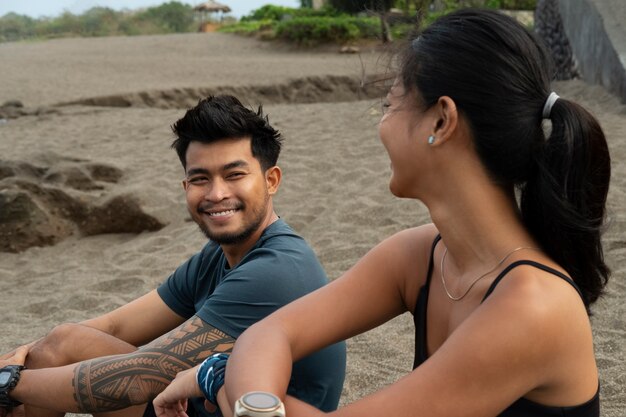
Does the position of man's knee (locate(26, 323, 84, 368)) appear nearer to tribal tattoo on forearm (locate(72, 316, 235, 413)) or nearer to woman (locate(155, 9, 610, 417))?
tribal tattoo on forearm (locate(72, 316, 235, 413))

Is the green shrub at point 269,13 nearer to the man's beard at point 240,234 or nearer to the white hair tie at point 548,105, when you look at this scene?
the man's beard at point 240,234

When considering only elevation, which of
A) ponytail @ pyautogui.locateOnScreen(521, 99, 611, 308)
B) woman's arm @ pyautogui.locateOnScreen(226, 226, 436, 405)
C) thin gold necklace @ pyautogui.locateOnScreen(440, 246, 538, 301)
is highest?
ponytail @ pyautogui.locateOnScreen(521, 99, 611, 308)

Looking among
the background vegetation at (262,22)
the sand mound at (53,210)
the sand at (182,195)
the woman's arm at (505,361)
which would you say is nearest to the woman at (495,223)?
the woman's arm at (505,361)

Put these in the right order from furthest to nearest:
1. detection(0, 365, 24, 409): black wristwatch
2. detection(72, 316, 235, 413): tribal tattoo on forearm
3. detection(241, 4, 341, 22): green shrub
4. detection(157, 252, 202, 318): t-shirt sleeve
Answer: detection(241, 4, 341, 22): green shrub
detection(157, 252, 202, 318): t-shirt sleeve
detection(0, 365, 24, 409): black wristwatch
detection(72, 316, 235, 413): tribal tattoo on forearm

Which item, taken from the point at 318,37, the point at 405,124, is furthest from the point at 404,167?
the point at 318,37

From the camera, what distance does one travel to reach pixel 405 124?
1595 mm

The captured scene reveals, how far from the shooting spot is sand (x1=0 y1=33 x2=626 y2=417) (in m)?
3.75

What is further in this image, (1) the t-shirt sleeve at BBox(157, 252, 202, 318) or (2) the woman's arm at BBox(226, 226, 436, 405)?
(1) the t-shirt sleeve at BBox(157, 252, 202, 318)

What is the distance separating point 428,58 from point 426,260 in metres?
0.46

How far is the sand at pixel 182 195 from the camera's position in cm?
375

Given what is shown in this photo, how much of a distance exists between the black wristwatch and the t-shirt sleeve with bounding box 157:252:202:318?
521mm

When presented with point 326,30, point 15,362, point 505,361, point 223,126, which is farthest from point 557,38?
point 505,361

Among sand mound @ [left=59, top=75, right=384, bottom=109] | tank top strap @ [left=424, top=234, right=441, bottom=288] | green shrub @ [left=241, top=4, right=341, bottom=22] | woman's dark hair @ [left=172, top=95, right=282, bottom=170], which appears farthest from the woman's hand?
green shrub @ [left=241, top=4, right=341, bottom=22]

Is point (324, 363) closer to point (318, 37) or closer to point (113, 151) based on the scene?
point (113, 151)
